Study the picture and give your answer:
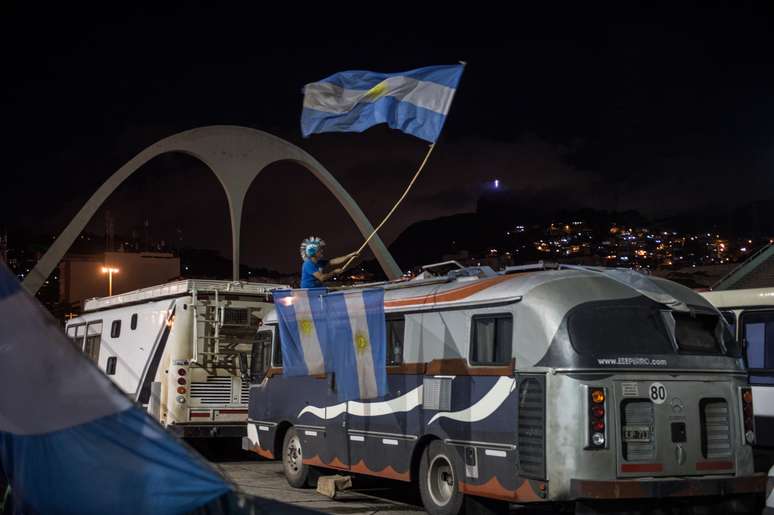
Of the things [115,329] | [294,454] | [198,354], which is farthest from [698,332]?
[115,329]

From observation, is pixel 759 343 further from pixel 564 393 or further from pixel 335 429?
pixel 335 429

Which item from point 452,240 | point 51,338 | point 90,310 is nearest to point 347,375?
point 51,338

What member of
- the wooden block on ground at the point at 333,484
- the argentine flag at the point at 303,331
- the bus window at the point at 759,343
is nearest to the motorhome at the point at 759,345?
the bus window at the point at 759,343

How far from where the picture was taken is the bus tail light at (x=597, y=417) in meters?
9.21

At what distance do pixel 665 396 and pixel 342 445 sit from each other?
4.81 metres

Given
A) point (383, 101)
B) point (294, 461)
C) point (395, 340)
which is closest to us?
point (395, 340)

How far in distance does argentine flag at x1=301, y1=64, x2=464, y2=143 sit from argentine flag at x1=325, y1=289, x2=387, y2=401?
292 centimetres

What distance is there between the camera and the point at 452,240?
5094 inches

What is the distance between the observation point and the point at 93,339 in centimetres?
2080

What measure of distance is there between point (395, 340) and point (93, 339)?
1095cm

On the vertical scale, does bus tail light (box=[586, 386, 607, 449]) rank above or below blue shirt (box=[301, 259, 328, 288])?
below

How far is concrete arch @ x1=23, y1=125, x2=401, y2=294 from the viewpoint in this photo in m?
52.6

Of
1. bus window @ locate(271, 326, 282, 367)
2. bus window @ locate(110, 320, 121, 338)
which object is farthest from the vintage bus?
bus window @ locate(110, 320, 121, 338)

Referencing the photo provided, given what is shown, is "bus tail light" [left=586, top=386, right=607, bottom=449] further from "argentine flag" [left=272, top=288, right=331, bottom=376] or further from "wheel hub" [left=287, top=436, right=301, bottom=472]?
"wheel hub" [left=287, top=436, right=301, bottom=472]
